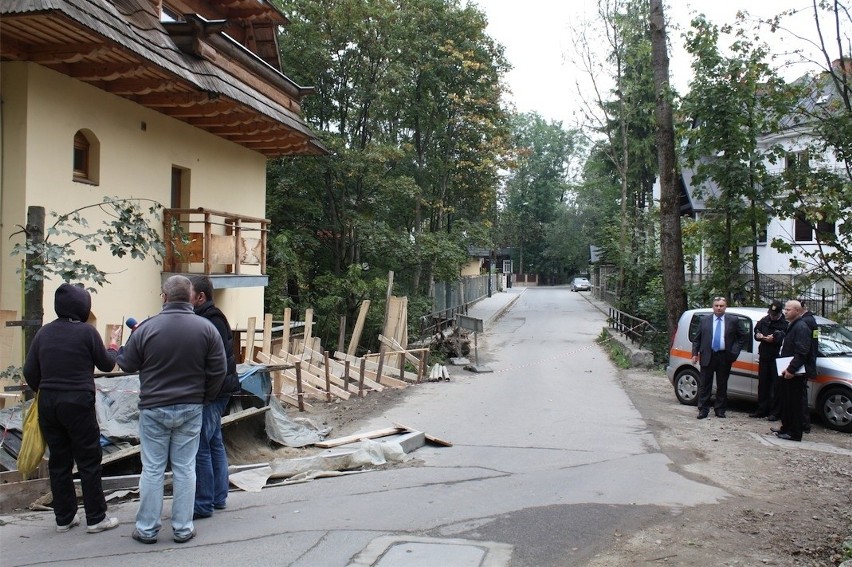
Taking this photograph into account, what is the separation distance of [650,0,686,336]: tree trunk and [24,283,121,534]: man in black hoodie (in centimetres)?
1285

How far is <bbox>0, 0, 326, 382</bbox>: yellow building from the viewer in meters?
9.93

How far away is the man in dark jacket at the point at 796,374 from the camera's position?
9.59 metres

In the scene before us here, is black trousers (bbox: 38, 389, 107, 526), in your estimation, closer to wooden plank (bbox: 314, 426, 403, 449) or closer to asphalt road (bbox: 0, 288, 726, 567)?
asphalt road (bbox: 0, 288, 726, 567)

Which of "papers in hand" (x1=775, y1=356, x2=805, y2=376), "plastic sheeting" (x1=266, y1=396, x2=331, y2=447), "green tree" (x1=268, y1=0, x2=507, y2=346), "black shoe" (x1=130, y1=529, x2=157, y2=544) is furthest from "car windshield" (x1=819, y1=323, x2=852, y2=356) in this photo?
"green tree" (x1=268, y1=0, x2=507, y2=346)

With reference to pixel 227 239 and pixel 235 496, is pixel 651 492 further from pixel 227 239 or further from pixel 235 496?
pixel 227 239

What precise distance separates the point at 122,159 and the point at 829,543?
11.7 metres

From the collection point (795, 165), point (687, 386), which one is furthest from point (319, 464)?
point (795, 165)

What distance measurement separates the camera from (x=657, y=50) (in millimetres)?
15047

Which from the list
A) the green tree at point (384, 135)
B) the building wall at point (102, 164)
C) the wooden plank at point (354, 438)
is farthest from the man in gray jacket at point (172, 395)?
the green tree at point (384, 135)

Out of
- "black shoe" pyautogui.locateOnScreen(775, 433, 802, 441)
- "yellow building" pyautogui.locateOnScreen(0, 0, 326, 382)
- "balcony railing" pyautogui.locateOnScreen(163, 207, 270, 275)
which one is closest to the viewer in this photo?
"black shoe" pyautogui.locateOnScreen(775, 433, 802, 441)

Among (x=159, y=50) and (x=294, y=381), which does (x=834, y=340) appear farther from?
(x=159, y=50)

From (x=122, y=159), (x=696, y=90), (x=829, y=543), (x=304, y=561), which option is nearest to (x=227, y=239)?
(x=122, y=159)

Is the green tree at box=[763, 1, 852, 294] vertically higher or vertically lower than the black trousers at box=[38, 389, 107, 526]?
higher

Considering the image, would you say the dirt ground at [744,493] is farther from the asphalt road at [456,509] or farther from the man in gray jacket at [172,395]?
the man in gray jacket at [172,395]
